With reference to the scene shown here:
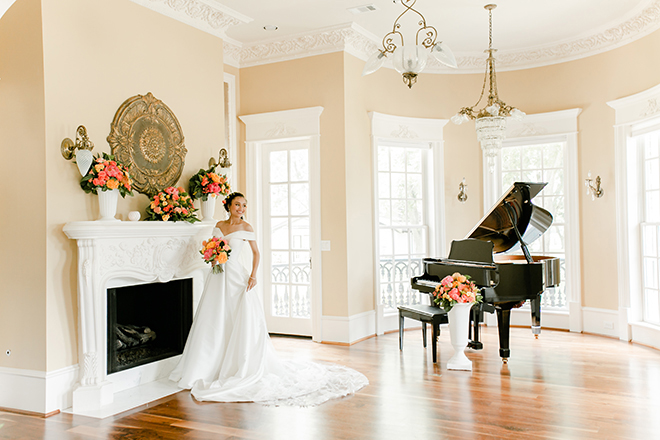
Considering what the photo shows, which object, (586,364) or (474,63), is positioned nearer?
(586,364)

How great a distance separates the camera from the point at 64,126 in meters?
4.31

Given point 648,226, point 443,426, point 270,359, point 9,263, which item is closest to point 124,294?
point 9,263

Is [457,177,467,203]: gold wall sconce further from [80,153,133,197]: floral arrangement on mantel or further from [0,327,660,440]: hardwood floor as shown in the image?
[80,153,133,197]: floral arrangement on mantel

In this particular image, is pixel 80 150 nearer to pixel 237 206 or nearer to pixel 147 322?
pixel 237 206

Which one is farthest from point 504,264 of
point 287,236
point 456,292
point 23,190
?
point 23,190

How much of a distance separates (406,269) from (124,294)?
381cm

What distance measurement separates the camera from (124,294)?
4.90 m

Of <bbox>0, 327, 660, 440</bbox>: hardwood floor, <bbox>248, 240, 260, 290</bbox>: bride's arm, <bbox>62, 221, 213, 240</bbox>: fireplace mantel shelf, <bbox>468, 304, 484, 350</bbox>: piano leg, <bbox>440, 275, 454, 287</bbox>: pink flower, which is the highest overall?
<bbox>62, 221, 213, 240</bbox>: fireplace mantel shelf

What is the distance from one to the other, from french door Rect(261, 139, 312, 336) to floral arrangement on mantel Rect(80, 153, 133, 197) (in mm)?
2876

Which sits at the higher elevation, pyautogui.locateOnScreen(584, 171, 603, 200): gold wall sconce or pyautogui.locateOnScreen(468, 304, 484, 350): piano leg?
pyautogui.locateOnScreen(584, 171, 603, 200): gold wall sconce

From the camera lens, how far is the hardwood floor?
12.1 ft

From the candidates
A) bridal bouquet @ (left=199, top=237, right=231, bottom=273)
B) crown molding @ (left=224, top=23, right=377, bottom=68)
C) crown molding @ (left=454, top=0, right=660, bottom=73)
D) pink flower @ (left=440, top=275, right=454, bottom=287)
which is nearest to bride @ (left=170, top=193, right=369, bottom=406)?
bridal bouquet @ (left=199, top=237, right=231, bottom=273)

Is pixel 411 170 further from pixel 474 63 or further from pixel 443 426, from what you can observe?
pixel 443 426

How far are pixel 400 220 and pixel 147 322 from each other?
361 centimetres
